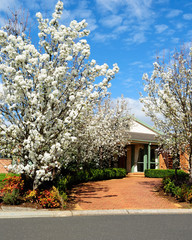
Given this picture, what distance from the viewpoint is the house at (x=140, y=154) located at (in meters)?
23.6

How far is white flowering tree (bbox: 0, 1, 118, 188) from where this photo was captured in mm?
8469

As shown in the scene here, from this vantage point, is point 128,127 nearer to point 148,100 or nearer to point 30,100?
point 148,100

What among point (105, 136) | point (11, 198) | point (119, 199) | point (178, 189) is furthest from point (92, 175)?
point (11, 198)

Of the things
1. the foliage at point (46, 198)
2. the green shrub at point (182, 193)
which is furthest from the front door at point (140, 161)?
the foliage at point (46, 198)

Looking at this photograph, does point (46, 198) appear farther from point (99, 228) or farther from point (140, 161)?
point (140, 161)

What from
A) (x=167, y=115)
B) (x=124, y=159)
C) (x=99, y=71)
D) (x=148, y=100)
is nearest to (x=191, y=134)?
(x=167, y=115)

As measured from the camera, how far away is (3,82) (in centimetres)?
933

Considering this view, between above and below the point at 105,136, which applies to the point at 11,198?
below

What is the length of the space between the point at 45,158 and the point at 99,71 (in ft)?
13.9

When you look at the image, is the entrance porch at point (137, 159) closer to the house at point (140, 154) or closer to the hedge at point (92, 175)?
the house at point (140, 154)

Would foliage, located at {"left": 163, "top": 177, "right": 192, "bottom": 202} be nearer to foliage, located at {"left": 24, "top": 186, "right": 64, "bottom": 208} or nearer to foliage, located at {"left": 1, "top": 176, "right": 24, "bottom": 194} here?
foliage, located at {"left": 24, "top": 186, "right": 64, "bottom": 208}

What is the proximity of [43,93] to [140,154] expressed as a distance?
18.3 metres

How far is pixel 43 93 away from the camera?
8445mm

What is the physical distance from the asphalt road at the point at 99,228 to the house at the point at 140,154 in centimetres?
1518
